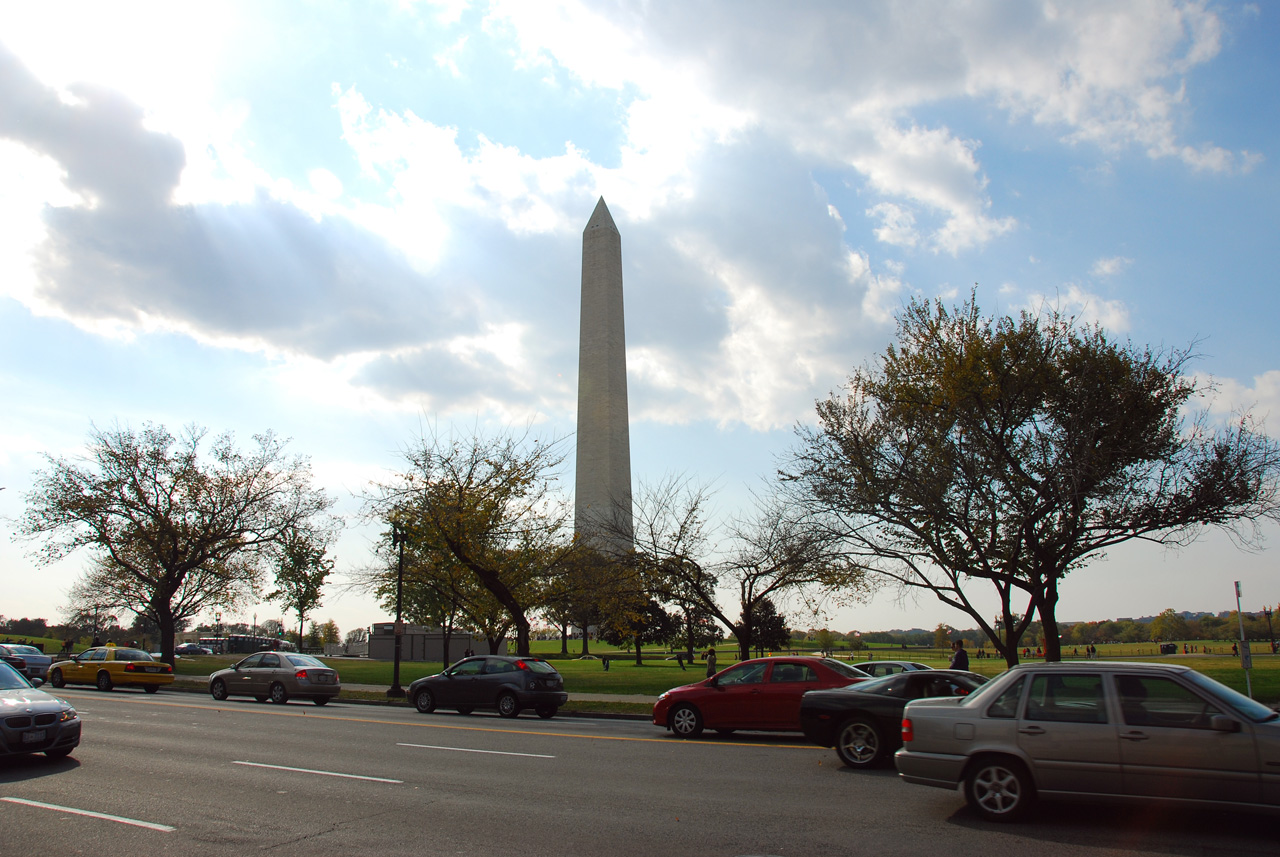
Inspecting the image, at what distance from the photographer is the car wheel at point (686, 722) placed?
44.4 feet

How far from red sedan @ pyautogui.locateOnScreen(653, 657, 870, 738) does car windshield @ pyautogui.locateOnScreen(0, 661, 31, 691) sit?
9130 mm

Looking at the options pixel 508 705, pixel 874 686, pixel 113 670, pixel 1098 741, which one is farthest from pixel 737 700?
pixel 113 670

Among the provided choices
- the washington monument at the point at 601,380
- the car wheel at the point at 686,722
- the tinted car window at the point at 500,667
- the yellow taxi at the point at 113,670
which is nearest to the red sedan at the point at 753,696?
the car wheel at the point at 686,722

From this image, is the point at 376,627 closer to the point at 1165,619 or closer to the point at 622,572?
the point at 622,572

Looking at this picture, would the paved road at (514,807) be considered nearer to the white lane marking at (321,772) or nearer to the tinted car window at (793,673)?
the white lane marking at (321,772)

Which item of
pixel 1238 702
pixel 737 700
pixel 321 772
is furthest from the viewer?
pixel 737 700

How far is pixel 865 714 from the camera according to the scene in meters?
10.4

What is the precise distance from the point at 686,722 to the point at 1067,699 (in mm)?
7692

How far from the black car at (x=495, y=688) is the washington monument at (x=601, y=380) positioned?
21639 millimetres

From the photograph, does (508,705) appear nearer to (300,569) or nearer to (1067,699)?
(1067,699)

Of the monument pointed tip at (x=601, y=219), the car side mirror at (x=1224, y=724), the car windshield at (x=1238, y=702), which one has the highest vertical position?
the monument pointed tip at (x=601, y=219)

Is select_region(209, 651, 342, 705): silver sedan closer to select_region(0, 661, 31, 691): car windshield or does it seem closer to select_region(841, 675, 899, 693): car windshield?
select_region(0, 661, 31, 691): car windshield

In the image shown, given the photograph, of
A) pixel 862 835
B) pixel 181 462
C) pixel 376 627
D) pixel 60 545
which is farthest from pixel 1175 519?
pixel 376 627

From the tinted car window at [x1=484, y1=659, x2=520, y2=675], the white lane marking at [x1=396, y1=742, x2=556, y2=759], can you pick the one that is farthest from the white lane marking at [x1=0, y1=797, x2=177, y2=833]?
the tinted car window at [x1=484, y1=659, x2=520, y2=675]
